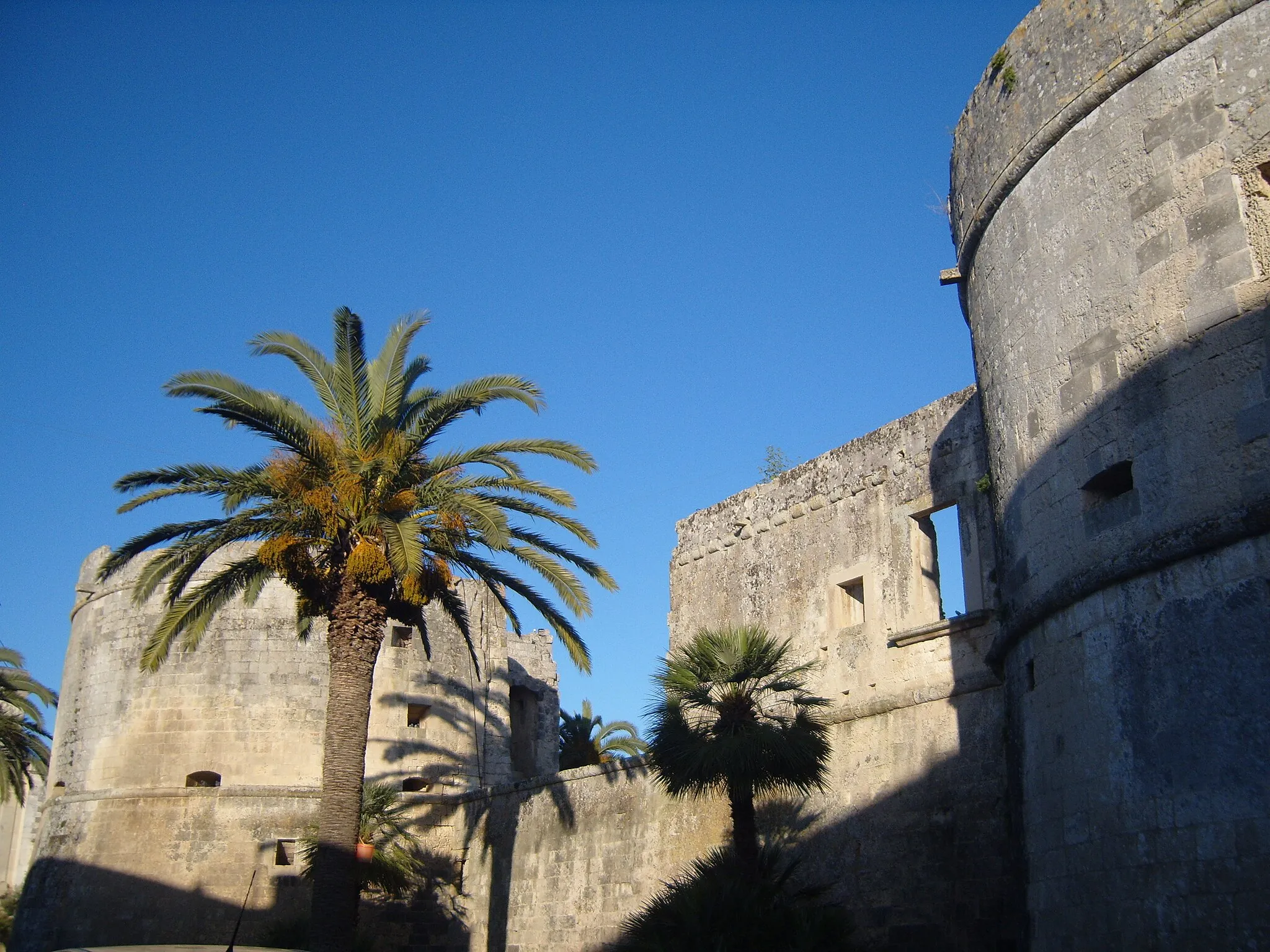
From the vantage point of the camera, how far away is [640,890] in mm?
15289

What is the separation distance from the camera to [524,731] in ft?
82.6

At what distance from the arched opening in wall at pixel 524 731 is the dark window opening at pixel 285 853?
5435 millimetres

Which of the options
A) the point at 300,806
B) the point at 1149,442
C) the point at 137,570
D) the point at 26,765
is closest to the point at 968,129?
the point at 1149,442

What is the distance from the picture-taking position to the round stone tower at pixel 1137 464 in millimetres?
7078

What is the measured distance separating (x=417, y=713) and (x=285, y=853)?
2.99m

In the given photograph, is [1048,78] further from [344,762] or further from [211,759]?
[211,759]

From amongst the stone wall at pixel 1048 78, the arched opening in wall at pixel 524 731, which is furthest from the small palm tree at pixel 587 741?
the stone wall at pixel 1048 78

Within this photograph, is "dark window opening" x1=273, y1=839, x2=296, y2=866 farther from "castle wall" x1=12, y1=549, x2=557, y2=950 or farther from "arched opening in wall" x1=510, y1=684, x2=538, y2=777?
"arched opening in wall" x1=510, y1=684, x2=538, y2=777

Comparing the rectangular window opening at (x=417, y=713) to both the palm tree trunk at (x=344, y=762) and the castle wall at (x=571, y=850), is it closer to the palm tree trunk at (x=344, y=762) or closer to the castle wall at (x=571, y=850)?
the castle wall at (x=571, y=850)

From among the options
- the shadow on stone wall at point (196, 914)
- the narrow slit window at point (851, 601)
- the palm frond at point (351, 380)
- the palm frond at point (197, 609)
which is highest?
the palm frond at point (351, 380)

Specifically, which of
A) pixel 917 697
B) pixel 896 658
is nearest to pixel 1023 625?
pixel 917 697

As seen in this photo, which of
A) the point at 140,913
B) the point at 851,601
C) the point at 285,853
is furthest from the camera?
the point at 285,853

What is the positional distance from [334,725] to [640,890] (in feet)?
16.2

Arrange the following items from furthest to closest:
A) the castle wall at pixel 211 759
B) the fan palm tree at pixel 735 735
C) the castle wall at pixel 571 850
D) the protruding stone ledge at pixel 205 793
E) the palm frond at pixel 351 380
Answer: the protruding stone ledge at pixel 205 793 < the castle wall at pixel 211 759 < the castle wall at pixel 571 850 < the palm frond at pixel 351 380 < the fan palm tree at pixel 735 735
